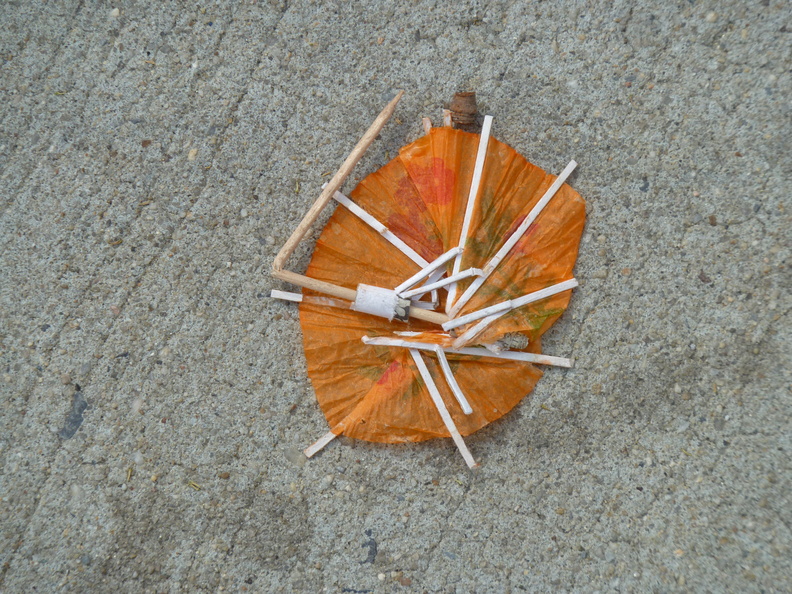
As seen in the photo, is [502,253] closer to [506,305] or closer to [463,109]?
[506,305]

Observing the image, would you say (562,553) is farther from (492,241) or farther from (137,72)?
(137,72)

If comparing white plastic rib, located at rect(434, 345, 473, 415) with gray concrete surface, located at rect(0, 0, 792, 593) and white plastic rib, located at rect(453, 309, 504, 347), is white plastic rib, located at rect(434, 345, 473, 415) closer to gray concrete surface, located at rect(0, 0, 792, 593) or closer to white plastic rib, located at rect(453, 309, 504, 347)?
white plastic rib, located at rect(453, 309, 504, 347)

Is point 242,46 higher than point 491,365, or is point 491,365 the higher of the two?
point 242,46

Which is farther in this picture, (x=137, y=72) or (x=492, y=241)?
(x=137, y=72)

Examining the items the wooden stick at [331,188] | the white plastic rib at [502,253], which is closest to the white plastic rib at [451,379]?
the white plastic rib at [502,253]

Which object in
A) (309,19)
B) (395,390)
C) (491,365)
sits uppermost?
(309,19)

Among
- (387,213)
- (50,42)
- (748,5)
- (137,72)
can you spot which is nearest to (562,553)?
(387,213)

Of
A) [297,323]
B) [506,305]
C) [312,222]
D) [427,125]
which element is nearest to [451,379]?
[506,305]
